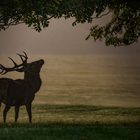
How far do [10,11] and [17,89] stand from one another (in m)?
2.84

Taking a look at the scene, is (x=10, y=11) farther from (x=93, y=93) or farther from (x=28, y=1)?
(x=93, y=93)

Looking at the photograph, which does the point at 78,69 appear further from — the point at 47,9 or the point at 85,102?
the point at 47,9

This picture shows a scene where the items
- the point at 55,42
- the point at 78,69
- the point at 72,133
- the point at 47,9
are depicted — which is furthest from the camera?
the point at 55,42

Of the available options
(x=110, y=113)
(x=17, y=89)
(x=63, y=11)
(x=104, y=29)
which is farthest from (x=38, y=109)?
(x=63, y=11)

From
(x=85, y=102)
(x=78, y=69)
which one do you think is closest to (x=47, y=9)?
(x=85, y=102)

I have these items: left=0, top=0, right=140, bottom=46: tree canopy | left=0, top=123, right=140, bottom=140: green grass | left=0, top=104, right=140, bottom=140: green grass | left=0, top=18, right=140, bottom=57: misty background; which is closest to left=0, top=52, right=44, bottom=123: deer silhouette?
left=0, top=104, right=140, bottom=140: green grass

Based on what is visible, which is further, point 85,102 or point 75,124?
point 85,102

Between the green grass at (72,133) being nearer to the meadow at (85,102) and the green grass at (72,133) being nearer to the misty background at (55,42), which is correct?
the meadow at (85,102)

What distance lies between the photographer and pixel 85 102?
3000 cm

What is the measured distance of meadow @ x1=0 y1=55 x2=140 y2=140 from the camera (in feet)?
58.1

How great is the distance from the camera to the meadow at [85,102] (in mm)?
17703

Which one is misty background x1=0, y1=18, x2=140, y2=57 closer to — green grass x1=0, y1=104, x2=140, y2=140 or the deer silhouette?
green grass x1=0, y1=104, x2=140, y2=140

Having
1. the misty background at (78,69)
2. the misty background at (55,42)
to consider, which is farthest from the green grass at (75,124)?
the misty background at (55,42)

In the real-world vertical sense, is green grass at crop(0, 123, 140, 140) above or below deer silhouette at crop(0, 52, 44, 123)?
below
